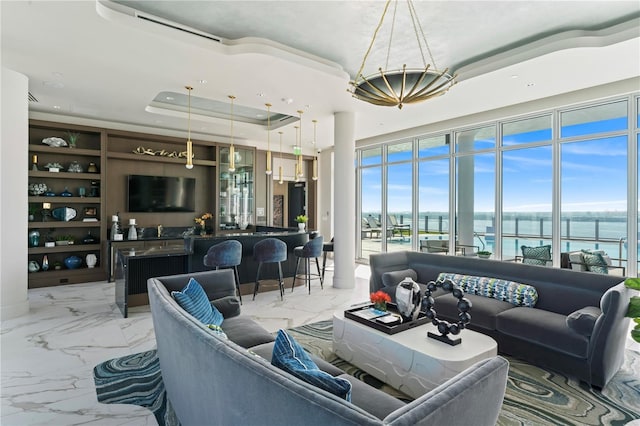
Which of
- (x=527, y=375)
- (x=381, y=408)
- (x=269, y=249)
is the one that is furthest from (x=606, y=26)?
(x=269, y=249)

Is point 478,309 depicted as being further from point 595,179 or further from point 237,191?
point 237,191

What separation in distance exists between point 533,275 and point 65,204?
7964mm

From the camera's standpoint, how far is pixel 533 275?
12.4 ft

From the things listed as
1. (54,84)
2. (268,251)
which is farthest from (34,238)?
(268,251)

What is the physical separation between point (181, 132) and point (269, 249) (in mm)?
4196

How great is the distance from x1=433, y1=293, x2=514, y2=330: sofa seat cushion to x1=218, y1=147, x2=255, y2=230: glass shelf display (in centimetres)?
572

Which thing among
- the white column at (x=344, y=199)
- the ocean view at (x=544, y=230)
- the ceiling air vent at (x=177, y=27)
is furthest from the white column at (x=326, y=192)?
the ceiling air vent at (x=177, y=27)

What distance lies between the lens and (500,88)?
501 centimetres

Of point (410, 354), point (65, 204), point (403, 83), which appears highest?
point (403, 83)

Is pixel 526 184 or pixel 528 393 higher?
pixel 526 184

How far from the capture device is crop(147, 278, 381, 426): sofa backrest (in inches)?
39.0

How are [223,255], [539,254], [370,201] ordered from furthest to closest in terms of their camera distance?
1. [370,201]
2. [539,254]
3. [223,255]

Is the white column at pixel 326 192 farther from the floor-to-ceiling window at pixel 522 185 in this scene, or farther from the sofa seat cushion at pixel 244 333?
the sofa seat cushion at pixel 244 333

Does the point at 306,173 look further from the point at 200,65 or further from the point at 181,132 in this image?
the point at 200,65
